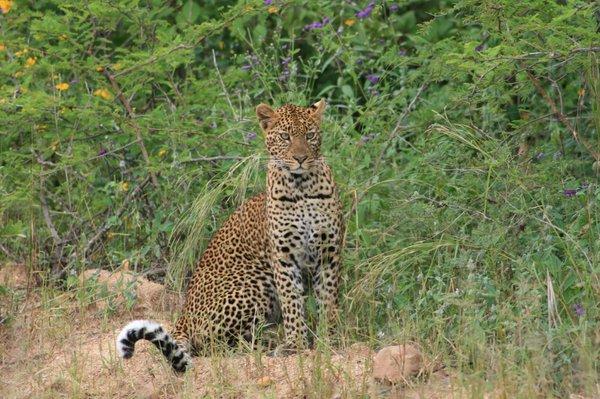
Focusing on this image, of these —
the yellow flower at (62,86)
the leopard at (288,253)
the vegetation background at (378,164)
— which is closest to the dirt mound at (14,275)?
the vegetation background at (378,164)

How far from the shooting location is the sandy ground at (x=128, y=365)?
21.1ft

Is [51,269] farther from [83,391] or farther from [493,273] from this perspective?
[493,273]

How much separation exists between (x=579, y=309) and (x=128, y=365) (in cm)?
271

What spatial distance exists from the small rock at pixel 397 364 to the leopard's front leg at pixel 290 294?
1527mm

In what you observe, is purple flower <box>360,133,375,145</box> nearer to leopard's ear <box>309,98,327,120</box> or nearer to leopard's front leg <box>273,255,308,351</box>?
leopard's ear <box>309,98,327,120</box>

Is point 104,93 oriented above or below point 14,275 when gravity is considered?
above

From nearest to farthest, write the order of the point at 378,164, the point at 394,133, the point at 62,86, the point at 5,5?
the point at 378,164 < the point at 394,133 < the point at 62,86 < the point at 5,5

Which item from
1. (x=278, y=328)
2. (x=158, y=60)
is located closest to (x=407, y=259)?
(x=278, y=328)

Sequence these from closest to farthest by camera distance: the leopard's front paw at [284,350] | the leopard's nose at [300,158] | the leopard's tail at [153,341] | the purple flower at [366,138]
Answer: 1. the leopard's tail at [153,341]
2. the leopard's front paw at [284,350]
3. the leopard's nose at [300,158]
4. the purple flower at [366,138]

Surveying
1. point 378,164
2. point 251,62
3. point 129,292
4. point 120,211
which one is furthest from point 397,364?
point 251,62

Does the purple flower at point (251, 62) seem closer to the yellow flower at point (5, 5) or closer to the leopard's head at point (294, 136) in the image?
the leopard's head at point (294, 136)

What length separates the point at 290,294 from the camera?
26.3ft

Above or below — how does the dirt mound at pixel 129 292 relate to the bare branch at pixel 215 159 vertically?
below

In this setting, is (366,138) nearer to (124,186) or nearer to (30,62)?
(124,186)
